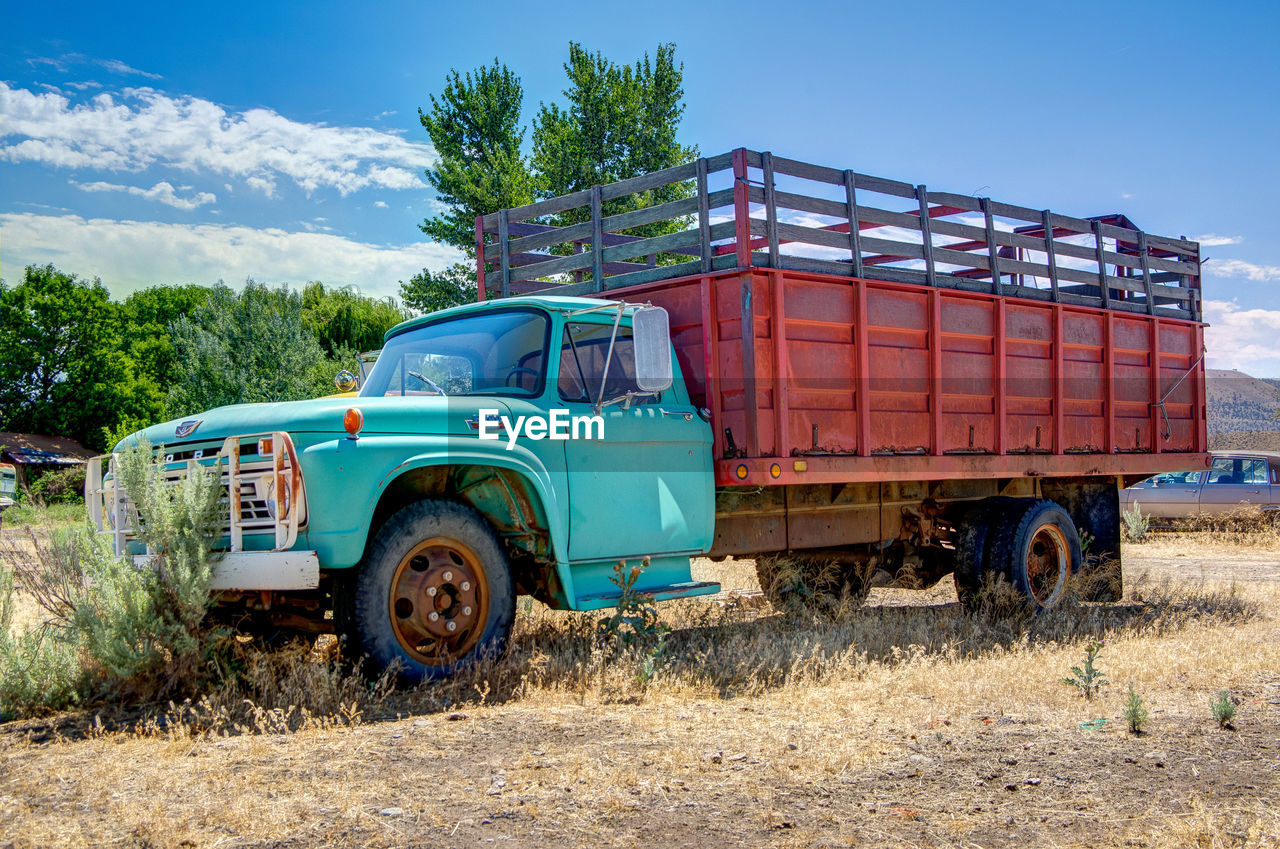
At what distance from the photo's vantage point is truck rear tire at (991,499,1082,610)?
8.22m

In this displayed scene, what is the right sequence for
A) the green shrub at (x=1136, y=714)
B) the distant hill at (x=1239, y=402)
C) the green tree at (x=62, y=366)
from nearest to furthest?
the green shrub at (x=1136, y=714)
the green tree at (x=62, y=366)
the distant hill at (x=1239, y=402)

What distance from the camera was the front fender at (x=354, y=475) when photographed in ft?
16.6

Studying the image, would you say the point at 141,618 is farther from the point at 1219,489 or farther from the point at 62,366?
the point at 62,366

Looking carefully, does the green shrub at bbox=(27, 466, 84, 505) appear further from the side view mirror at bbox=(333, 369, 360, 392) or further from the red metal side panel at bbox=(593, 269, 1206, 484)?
the red metal side panel at bbox=(593, 269, 1206, 484)

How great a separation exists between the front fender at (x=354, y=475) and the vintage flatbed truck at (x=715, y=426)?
0.5 inches

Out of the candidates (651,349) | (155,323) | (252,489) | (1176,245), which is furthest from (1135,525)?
(155,323)

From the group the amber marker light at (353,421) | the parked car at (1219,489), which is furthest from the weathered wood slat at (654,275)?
the parked car at (1219,489)

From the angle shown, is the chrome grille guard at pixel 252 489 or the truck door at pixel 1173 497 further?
the truck door at pixel 1173 497

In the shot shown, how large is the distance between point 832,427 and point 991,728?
2661mm

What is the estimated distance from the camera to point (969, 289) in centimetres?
823

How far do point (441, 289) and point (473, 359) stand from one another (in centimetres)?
2124

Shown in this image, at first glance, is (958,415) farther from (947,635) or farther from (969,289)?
(947,635)

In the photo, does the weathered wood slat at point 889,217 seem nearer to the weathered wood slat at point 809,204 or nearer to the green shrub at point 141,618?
the weathered wood slat at point 809,204

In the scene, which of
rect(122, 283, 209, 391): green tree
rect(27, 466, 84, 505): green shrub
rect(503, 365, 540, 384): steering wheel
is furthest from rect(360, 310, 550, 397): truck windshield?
rect(122, 283, 209, 391): green tree
